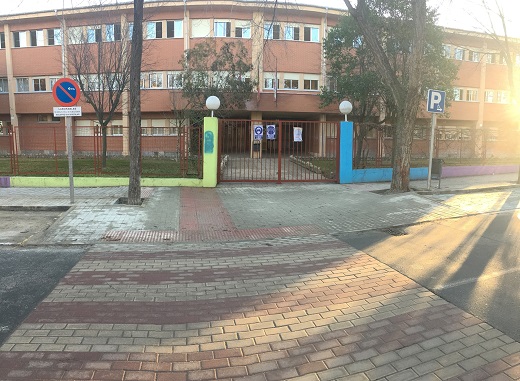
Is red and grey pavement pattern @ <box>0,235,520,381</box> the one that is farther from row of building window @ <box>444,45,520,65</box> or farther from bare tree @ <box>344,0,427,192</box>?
row of building window @ <box>444,45,520,65</box>

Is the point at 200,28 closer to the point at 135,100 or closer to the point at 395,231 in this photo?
the point at 135,100

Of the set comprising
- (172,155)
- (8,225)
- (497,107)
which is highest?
(497,107)

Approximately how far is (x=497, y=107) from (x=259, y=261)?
36.3 metres

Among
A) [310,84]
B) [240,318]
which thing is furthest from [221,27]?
[240,318]

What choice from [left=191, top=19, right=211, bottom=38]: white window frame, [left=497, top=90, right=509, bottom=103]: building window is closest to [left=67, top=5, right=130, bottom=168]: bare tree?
[left=191, top=19, right=211, bottom=38]: white window frame

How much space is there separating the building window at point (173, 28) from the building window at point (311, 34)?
8.84m

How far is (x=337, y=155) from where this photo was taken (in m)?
14.5

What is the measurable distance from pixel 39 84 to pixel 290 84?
63.1 ft

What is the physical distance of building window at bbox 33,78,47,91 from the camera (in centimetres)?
2969

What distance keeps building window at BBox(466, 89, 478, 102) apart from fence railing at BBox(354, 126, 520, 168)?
976 cm

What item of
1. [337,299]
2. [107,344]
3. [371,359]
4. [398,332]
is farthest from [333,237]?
[107,344]

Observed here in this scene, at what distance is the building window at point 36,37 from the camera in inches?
1161

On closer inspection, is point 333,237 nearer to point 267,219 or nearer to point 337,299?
point 267,219

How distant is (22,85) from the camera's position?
1195 inches
